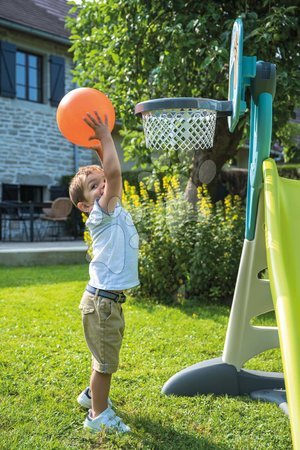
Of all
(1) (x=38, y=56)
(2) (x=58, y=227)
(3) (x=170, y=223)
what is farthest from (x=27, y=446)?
(1) (x=38, y=56)

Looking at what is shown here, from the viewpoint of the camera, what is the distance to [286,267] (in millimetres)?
1979

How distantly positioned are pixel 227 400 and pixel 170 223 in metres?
2.60

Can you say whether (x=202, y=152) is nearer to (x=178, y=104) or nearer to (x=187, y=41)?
(x=187, y=41)

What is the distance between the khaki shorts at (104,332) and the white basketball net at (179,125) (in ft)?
2.79

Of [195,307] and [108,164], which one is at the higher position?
[108,164]

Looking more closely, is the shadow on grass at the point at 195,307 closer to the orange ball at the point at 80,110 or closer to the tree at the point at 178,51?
the tree at the point at 178,51

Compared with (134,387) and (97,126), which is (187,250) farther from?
(97,126)

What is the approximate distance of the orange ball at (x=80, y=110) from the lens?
253 centimetres

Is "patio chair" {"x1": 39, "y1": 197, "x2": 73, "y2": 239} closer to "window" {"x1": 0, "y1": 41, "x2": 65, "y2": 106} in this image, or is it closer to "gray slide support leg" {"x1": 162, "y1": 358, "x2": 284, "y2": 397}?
"window" {"x1": 0, "y1": 41, "x2": 65, "y2": 106}

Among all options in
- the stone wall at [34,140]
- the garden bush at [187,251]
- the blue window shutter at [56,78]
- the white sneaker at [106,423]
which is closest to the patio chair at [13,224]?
the stone wall at [34,140]

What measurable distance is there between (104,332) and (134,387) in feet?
2.45

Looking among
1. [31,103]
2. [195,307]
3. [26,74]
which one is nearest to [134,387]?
[195,307]

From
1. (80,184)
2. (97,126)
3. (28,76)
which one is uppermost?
(28,76)

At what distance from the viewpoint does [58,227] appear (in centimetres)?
1245
